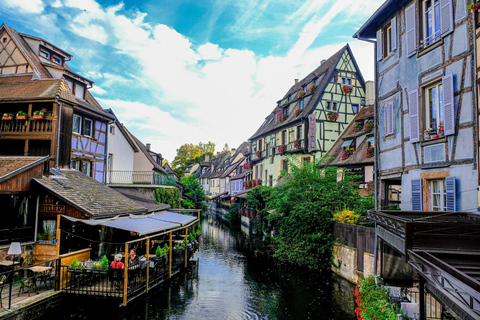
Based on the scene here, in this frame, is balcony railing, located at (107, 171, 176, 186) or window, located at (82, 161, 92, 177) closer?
window, located at (82, 161, 92, 177)

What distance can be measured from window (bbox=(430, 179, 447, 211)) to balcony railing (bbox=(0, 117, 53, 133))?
53.3 feet

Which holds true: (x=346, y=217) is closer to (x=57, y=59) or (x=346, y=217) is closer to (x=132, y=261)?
(x=132, y=261)

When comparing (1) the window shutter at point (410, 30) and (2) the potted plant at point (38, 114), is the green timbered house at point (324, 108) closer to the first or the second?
(1) the window shutter at point (410, 30)

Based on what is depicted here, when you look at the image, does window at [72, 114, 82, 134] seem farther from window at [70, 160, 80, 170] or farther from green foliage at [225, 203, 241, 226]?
green foliage at [225, 203, 241, 226]

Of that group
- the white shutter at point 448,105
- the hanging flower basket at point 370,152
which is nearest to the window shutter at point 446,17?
the white shutter at point 448,105

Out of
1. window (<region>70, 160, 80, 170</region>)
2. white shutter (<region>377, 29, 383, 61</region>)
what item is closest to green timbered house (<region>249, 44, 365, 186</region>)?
white shutter (<region>377, 29, 383, 61</region>)

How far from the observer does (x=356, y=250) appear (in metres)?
14.6

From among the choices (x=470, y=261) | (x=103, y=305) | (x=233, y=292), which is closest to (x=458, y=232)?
(x=470, y=261)

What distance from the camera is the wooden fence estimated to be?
13.3 meters

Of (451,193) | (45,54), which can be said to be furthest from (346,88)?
(45,54)

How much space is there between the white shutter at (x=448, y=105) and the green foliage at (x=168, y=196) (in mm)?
19411

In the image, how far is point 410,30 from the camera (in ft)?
37.6

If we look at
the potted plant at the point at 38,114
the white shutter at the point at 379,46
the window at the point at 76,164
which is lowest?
the window at the point at 76,164

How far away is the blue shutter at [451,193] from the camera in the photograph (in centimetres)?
929
